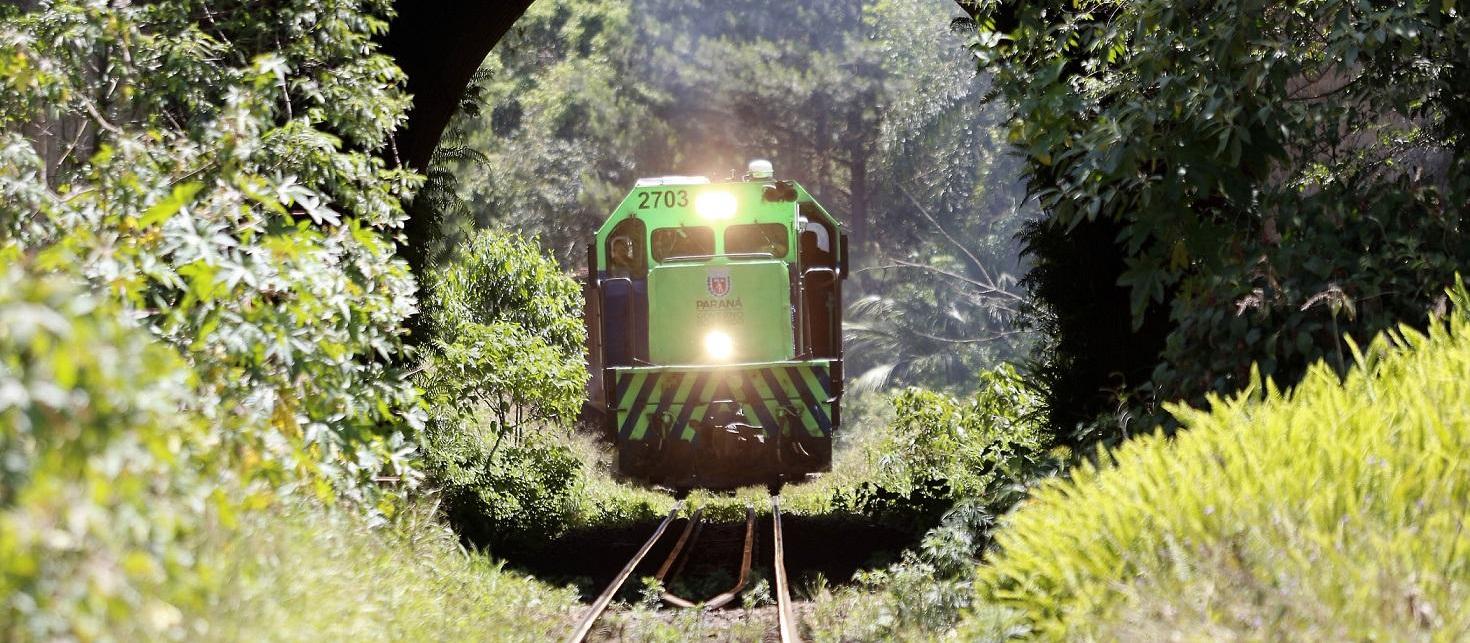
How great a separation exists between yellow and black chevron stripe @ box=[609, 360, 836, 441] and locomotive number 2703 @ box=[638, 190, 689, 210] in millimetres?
1686

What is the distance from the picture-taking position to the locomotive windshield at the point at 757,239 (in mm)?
14680

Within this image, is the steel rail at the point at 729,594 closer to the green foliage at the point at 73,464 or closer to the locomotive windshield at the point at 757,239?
the locomotive windshield at the point at 757,239

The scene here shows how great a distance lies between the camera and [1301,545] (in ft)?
13.3

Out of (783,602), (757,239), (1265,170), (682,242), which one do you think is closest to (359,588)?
(783,602)

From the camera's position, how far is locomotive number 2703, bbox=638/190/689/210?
47.8ft

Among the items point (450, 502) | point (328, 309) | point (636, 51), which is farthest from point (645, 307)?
point (636, 51)

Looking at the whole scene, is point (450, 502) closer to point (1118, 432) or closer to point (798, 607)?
point (798, 607)

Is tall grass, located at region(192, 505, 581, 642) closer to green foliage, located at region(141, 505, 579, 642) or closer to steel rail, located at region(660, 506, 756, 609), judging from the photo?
green foliage, located at region(141, 505, 579, 642)

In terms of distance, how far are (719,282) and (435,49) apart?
4.88 metres

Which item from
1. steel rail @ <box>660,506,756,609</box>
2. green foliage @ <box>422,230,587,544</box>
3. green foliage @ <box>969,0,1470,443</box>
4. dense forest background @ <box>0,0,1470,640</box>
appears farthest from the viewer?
green foliage @ <box>422,230,587,544</box>

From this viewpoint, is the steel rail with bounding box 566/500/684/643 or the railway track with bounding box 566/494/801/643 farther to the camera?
the railway track with bounding box 566/494/801/643

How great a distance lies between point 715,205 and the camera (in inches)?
575

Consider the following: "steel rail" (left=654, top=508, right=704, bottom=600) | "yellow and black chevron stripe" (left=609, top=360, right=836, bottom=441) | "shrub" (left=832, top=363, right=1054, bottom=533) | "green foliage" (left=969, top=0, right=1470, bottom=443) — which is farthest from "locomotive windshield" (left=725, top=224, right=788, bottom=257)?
"green foliage" (left=969, top=0, right=1470, bottom=443)

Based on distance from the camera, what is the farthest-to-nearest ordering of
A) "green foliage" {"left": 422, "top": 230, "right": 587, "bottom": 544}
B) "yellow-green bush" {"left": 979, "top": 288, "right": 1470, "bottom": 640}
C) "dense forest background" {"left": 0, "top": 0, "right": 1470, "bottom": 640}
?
1. "green foliage" {"left": 422, "top": 230, "right": 587, "bottom": 544}
2. "yellow-green bush" {"left": 979, "top": 288, "right": 1470, "bottom": 640}
3. "dense forest background" {"left": 0, "top": 0, "right": 1470, "bottom": 640}
